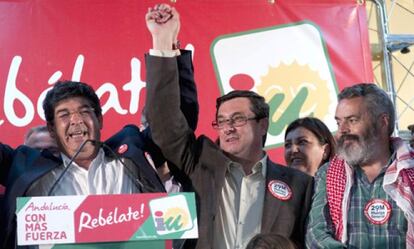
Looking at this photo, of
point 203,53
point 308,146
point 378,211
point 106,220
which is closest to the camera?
point 106,220

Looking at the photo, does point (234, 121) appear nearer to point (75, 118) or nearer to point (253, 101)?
point (253, 101)

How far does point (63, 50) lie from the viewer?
3809 millimetres

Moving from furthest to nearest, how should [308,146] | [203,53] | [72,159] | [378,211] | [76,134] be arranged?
[203,53] → [308,146] → [378,211] → [76,134] → [72,159]

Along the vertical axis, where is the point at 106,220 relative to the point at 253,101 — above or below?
below

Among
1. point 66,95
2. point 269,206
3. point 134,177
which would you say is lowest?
point 269,206

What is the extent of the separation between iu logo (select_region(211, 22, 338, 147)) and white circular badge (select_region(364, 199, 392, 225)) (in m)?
2.02

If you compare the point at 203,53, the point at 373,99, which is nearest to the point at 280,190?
the point at 373,99

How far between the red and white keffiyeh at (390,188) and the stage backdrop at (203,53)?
1.91 meters

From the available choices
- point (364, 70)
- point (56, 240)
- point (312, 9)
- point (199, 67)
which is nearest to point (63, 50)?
point (199, 67)

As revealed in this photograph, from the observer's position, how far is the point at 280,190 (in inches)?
80.0

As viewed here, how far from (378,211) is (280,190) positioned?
30cm

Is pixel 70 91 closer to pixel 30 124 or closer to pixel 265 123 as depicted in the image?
pixel 265 123

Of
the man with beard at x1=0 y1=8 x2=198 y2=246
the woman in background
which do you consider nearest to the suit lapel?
the man with beard at x1=0 y1=8 x2=198 y2=246

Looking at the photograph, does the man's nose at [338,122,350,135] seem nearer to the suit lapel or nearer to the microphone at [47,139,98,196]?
the suit lapel
